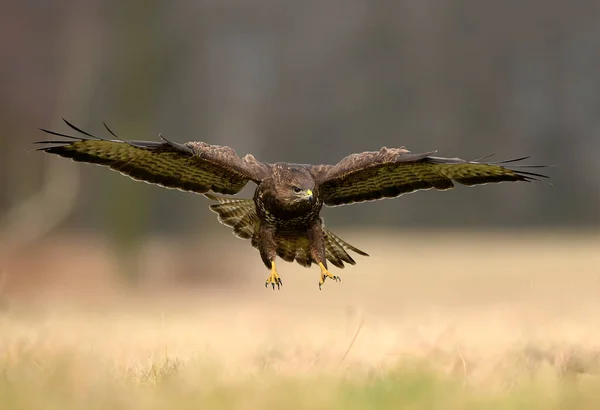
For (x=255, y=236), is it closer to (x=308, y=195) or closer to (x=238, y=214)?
(x=238, y=214)

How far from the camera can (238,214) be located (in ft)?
23.5

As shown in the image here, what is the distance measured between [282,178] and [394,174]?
93 cm

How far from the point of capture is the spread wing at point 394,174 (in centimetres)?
639

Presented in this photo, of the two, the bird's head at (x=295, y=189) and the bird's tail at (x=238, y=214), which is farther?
the bird's tail at (x=238, y=214)

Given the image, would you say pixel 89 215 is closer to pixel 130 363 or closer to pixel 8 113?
pixel 8 113

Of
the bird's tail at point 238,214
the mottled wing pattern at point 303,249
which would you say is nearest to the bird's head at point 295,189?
the mottled wing pattern at point 303,249

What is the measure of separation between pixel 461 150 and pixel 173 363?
14.6 m

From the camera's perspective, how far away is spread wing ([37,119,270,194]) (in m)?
6.23

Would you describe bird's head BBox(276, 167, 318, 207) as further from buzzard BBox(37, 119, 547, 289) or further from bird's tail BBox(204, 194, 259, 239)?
bird's tail BBox(204, 194, 259, 239)

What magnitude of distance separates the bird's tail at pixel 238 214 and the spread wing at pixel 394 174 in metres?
0.62

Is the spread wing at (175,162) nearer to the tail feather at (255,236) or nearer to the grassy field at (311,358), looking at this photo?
the tail feather at (255,236)

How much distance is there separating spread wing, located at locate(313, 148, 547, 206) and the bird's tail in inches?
24.3

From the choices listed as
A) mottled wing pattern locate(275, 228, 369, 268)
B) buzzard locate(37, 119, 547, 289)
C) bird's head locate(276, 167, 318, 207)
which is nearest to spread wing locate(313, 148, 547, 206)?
buzzard locate(37, 119, 547, 289)

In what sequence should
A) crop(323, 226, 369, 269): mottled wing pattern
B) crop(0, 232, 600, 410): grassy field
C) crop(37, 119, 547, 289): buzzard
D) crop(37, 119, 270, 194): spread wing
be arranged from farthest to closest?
crop(323, 226, 369, 269): mottled wing pattern, crop(37, 119, 547, 289): buzzard, crop(37, 119, 270, 194): spread wing, crop(0, 232, 600, 410): grassy field
